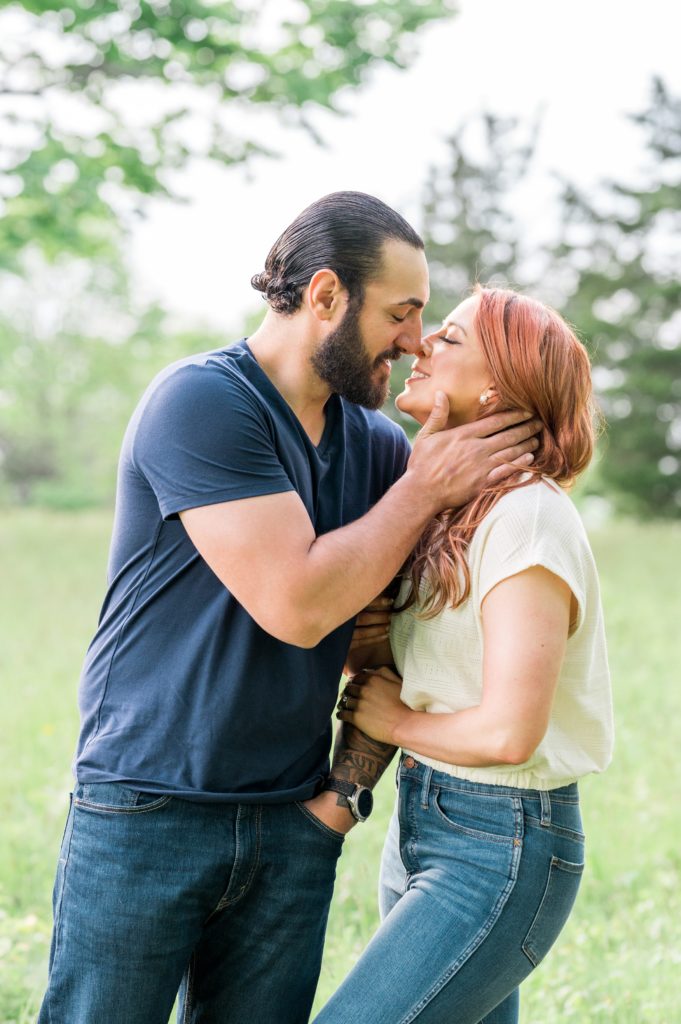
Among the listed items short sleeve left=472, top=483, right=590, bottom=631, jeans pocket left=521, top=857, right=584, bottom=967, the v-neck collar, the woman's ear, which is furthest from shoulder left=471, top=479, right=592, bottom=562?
jeans pocket left=521, top=857, right=584, bottom=967

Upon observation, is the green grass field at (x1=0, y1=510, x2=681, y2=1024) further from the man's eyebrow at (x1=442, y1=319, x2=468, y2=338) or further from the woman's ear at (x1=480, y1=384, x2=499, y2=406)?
the man's eyebrow at (x1=442, y1=319, x2=468, y2=338)

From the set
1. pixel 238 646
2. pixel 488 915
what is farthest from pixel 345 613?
pixel 488 915

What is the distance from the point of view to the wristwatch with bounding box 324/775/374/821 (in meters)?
2.70

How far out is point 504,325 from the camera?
256 cm

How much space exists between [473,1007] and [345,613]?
0.88 m

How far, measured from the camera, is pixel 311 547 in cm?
236

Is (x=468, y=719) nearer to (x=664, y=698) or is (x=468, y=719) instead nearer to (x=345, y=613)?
(x=345, y=613)

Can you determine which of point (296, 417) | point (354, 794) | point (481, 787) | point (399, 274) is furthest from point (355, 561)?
point (399, 274)

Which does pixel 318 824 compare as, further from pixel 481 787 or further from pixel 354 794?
pixel 481 787

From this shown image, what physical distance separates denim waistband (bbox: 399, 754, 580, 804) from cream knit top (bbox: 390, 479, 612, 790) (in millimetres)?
13

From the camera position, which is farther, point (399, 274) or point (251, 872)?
point (399, 274)

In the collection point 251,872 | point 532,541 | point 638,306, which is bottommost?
point 638,306

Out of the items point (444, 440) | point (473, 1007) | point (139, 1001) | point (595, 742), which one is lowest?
point (139, 1001)

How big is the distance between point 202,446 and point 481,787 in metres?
0.97
